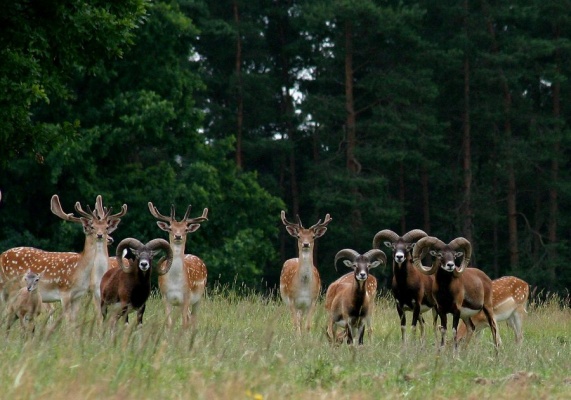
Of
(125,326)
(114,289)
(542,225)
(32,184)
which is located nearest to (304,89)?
(542,225)

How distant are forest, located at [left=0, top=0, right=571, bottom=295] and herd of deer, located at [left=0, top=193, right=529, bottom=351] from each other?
12.8 m

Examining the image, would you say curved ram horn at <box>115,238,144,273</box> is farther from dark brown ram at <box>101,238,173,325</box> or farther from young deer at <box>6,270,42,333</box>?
young deer at <box>6,270,42,333</box>

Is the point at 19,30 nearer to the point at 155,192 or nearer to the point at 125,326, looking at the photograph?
the point at 125,326

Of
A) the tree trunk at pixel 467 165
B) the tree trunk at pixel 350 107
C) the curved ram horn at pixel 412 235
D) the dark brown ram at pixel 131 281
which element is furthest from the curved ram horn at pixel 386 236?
the tree trunk at pixel 467 165

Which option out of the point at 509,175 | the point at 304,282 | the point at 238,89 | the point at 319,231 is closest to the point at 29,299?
the point at 304,282

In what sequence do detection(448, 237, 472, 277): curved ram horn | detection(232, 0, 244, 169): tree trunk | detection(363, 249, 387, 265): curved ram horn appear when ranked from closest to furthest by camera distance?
detection(448, 237, 472, 277): curved ram horn, detection(363, 249, 387, 265): curved ram horn, detection(232, 0, 244, 169): tree trunk

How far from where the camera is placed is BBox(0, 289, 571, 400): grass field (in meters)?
7.54

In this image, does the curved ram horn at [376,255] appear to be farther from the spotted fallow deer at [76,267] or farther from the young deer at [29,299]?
the young deer at [29,299]

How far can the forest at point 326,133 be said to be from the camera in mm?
31016

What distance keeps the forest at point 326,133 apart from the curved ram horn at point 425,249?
14462 millimetres

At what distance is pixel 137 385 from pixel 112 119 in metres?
23.8

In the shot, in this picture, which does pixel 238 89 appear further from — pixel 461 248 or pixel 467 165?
pixel 461 248

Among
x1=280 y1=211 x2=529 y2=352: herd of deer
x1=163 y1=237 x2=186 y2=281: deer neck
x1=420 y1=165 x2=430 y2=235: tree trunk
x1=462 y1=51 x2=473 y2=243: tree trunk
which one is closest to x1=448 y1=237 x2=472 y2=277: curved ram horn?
x1=280 y1=211 x2=529 y2=352: herd of deer

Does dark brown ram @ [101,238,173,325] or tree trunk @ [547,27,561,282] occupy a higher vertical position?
tree trunk @ [547,27,561,282]
